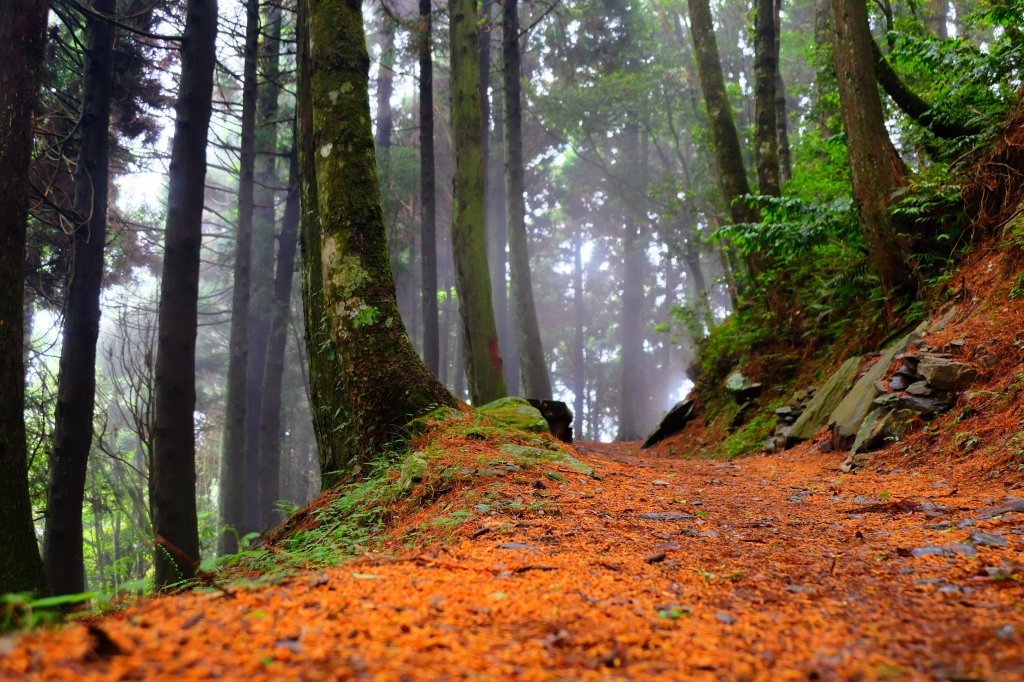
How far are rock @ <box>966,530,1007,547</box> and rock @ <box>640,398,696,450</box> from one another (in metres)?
9.49

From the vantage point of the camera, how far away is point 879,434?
5.61 meters

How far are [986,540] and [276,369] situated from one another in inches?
708

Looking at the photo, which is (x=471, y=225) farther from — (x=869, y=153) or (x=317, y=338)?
(x=869, y=153)

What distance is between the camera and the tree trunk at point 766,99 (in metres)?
10.5

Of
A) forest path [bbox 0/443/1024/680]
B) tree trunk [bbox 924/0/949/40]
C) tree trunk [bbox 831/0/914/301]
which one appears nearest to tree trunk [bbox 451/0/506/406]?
tree trunk [bbox 831/0/914/301]

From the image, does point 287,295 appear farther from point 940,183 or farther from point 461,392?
point 940,183

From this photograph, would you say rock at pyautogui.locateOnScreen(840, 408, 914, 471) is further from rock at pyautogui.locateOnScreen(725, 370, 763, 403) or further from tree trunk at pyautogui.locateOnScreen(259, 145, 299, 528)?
tree trunk at pyautogui.locateOnScreen(259, 145, 299, 528)

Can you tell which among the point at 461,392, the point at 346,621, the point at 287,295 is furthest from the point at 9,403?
the point at 461,392

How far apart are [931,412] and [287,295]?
682 inches

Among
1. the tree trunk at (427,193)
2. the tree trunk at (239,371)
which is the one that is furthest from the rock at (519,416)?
the tree trunk at (239,371)

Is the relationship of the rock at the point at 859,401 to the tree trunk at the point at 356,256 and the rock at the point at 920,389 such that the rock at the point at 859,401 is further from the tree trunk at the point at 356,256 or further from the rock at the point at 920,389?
the tree trunk at the point at 356,256

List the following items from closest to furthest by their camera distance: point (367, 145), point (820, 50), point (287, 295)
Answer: point (367, 145) < point (820, 50) < point (287, 295)

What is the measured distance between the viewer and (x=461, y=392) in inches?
1104

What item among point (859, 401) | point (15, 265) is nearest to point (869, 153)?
point (859, 401)
